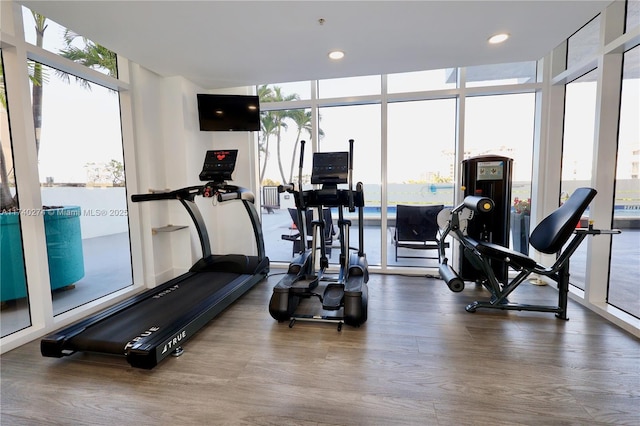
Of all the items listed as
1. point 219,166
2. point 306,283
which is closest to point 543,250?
point 306,283

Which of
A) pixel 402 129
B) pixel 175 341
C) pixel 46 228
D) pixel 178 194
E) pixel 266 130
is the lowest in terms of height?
pixel 175 341

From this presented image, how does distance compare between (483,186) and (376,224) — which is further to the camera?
(376,224)

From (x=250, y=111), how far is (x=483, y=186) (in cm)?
325

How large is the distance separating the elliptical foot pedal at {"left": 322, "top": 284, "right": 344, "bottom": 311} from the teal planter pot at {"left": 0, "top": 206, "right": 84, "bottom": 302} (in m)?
2.83

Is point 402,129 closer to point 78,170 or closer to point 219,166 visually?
point 219,166

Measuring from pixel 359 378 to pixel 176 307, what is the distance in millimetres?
1808

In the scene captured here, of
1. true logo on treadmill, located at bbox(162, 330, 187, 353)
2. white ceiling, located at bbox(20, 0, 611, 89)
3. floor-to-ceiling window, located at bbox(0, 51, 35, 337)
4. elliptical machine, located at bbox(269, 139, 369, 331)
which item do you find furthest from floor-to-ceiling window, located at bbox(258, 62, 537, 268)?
floor-to-ceiling window, located at bbox(0, 51, 35, 337)

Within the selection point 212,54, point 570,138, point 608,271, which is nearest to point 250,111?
point 212,54

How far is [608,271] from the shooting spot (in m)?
2.94

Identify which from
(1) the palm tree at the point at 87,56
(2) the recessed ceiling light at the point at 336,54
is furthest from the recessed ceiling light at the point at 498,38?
(1) the palm tree at the point at 87,56

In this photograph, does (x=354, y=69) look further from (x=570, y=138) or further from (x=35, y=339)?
(x=35, y=339)

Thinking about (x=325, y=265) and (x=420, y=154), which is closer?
(x=325, y=265)

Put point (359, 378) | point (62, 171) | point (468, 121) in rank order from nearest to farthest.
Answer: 1. point (359, 378)
2. point (62, 171)
3. point (468, 121)

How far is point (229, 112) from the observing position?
4094mm
